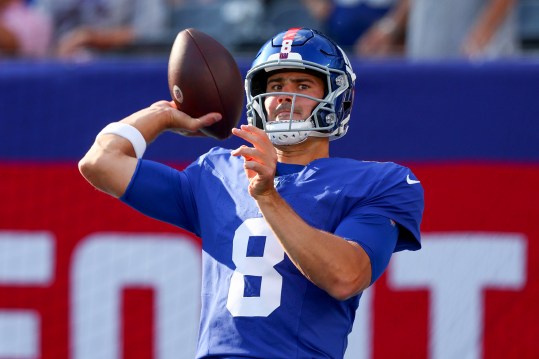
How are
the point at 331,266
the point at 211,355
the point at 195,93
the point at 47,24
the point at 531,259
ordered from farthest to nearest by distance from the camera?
1. the point at 47,24
2. the point at 531,259
3. the point at 195,93
4. the point at 211,355
5. the point at 331,266

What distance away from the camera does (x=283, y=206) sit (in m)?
2.89

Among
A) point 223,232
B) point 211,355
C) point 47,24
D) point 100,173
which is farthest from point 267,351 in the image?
point 47,24

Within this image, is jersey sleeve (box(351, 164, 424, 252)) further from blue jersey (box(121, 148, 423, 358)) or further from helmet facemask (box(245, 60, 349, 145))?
helmet facemask (box(245, 60, 349, 145))

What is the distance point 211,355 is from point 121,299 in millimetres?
2223

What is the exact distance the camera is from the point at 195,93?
11.6 ft

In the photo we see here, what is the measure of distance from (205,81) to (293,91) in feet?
1.29

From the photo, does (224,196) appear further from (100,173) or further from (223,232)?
(100,173)

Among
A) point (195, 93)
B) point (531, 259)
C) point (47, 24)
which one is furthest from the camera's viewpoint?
point (47, 24)

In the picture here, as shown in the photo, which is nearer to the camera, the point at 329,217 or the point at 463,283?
the point at 329,217

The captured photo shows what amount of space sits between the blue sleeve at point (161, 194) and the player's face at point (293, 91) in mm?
377

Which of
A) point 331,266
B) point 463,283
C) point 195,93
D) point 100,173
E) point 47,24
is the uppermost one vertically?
point 47,24

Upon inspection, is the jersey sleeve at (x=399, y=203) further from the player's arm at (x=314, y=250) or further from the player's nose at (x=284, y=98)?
the player's nose at (x=284, y=98)

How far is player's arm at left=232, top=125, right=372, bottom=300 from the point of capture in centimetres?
284

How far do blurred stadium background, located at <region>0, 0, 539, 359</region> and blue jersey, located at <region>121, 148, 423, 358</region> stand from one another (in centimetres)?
196
